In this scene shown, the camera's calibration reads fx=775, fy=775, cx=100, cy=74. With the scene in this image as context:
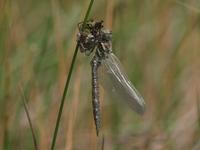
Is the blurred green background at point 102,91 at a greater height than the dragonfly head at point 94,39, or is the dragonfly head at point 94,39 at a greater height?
the dragonfly head at point 94,39

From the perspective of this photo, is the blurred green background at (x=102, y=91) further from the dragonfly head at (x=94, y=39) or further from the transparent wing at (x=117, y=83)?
the dragonfly head at (x=94, y=39)

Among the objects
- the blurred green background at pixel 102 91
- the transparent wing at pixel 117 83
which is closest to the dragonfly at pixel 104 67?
the transparent wing at pixel 117 83

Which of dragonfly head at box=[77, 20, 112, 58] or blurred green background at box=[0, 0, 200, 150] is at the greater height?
dragonfly head at box=[77, 20, 112, 58]

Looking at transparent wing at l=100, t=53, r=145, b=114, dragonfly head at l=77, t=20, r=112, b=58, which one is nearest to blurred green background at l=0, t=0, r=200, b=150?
transparent wing at l=100, t=53, r=145, b=114

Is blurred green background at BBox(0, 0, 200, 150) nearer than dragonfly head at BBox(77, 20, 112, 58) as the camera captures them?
No

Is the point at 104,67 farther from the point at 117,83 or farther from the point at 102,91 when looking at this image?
the point at 102,91

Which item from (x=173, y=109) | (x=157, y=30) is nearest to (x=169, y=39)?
(x=157, y=30)

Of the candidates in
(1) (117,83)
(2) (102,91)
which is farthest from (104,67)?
(2) (102,91)

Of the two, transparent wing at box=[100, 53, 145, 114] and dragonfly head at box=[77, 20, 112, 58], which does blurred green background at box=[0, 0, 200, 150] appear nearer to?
transparent wing at box=[100, 53, 145, 114]
